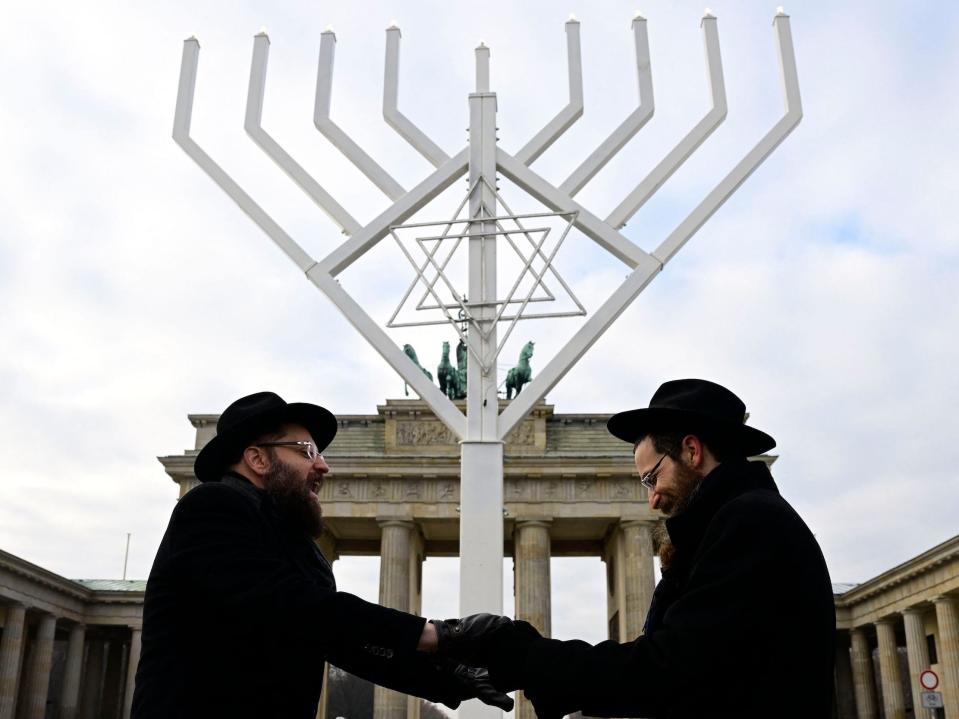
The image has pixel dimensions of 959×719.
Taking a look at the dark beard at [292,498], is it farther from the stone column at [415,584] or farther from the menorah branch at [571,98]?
the stone column at [415,584]

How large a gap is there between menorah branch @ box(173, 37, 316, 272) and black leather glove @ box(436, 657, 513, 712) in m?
3.44

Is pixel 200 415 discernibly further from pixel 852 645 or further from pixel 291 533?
pixel 291 533

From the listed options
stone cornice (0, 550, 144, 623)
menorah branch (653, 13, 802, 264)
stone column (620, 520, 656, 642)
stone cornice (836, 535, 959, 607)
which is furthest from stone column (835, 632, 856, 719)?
menorah branch (653, 13, 802, 264)

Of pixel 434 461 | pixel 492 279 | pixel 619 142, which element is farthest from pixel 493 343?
pixel 434 461

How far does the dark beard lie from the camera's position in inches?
124

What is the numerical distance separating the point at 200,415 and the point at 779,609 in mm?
33022

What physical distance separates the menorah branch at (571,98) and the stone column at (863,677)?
35.7 m

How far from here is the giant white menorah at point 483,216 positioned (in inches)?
214

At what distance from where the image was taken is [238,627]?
2695 mm

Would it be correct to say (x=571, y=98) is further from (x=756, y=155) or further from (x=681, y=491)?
(x=681, y=491)

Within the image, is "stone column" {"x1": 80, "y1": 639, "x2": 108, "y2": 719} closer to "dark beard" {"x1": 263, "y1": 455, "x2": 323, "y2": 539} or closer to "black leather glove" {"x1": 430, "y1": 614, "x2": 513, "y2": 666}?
"dark beard" {"x1": 263, "y1": 455, "x2": 323, "y2": 539}

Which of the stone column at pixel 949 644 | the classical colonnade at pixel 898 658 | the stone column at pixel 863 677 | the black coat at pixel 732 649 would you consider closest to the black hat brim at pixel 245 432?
the black coat at pixel 732 649

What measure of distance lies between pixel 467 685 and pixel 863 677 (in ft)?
131

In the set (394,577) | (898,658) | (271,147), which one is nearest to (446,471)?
(394,577)
